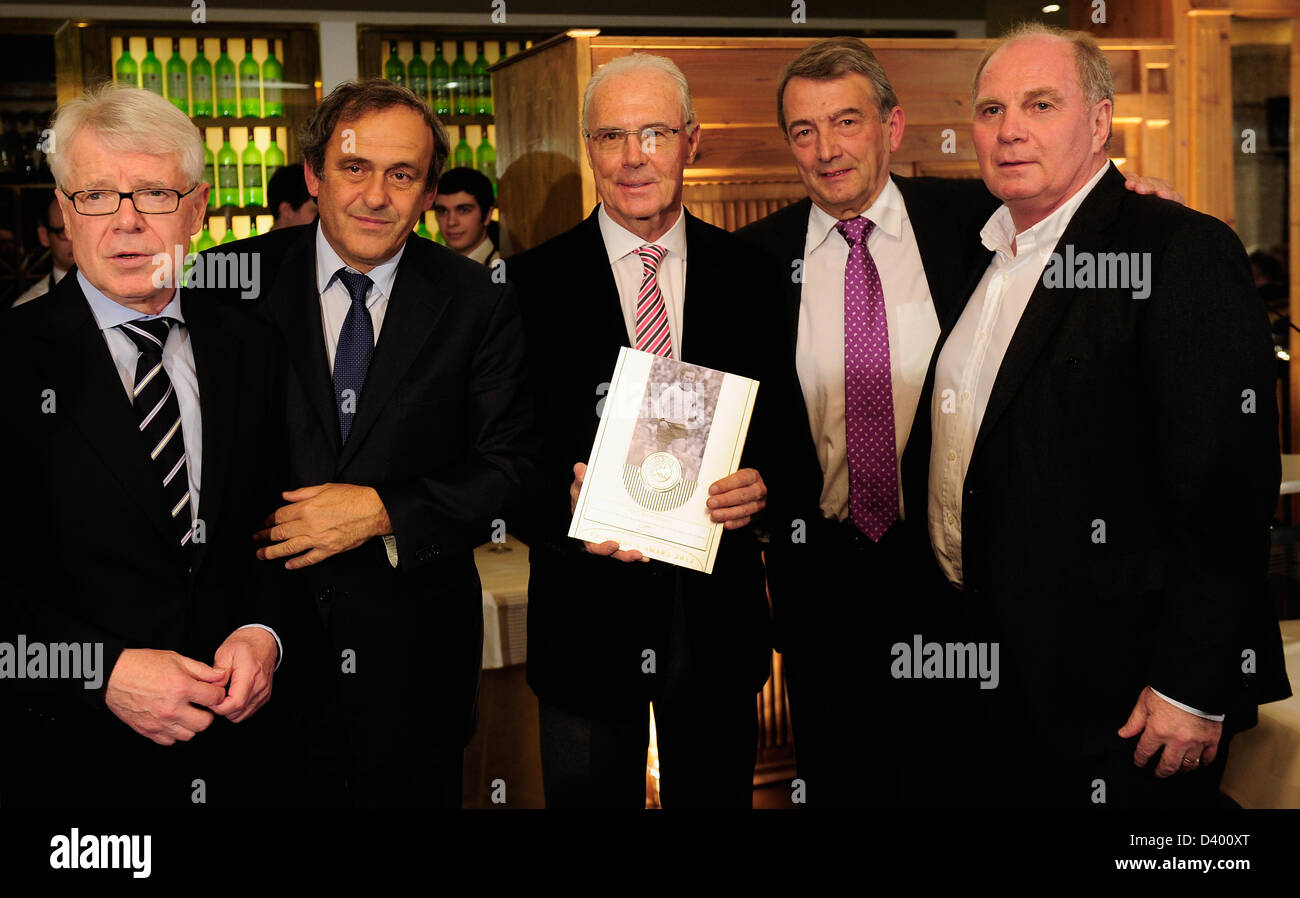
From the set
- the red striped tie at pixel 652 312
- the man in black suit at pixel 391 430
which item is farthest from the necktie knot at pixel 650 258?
the man in black suit at pixel 391 430

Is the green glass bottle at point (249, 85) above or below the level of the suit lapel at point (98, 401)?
above

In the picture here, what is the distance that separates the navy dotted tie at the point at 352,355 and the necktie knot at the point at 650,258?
21.8 inches

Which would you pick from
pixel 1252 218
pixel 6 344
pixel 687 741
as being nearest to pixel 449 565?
pixel 687 741

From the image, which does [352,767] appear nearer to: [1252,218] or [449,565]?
[449,565]

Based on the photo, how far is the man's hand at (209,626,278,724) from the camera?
6.14 ft

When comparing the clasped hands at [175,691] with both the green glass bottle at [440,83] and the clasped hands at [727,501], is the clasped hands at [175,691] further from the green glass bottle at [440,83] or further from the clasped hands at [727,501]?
the green glass bottle at [440,83]

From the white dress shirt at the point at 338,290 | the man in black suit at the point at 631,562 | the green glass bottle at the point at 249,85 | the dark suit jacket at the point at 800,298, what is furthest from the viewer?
the green glass bottle at the point at 249,85

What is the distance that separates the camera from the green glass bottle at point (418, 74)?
654cm

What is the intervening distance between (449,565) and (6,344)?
2.76ft

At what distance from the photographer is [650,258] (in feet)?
7.78

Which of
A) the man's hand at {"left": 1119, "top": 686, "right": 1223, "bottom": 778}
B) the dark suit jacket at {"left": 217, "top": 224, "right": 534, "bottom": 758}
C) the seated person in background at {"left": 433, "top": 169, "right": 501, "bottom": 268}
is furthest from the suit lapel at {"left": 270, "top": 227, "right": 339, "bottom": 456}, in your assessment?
the seated person in background at {"left": 433, "top": 169, "right": 501, "bottom": 268}

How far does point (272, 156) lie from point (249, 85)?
15.5 inches

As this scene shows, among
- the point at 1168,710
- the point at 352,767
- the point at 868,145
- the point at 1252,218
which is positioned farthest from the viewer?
the point at 1252,218
